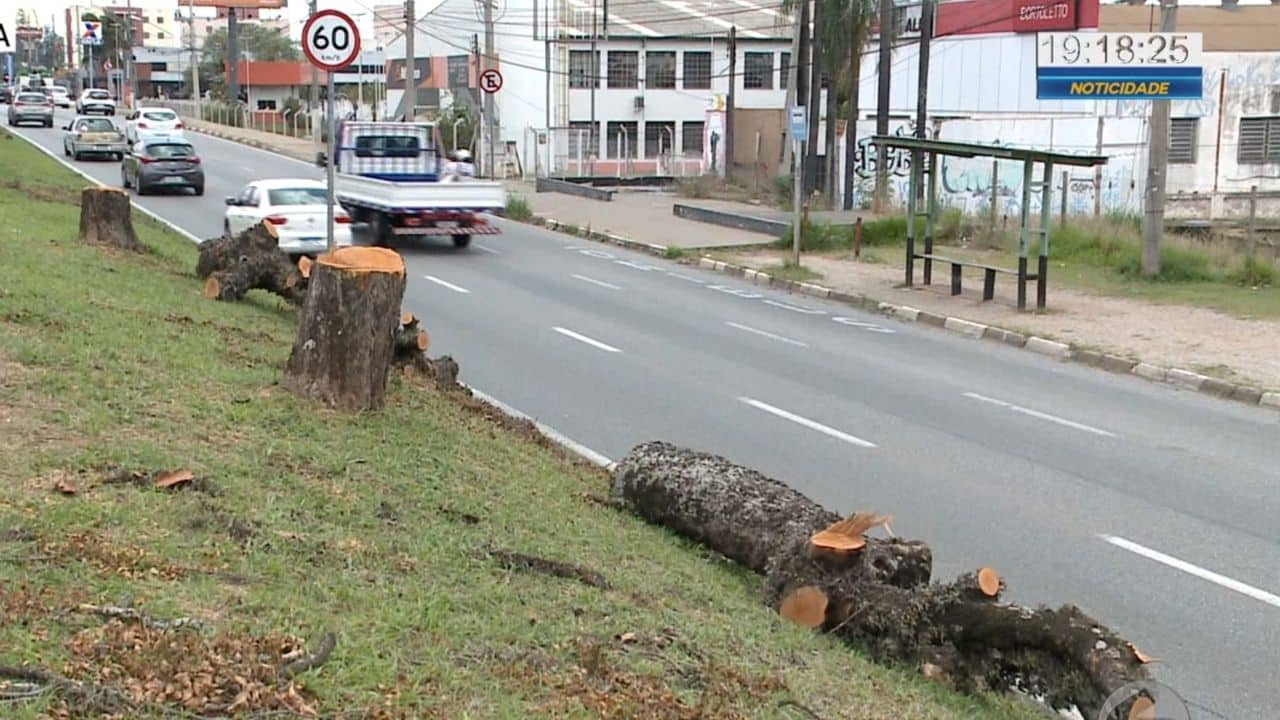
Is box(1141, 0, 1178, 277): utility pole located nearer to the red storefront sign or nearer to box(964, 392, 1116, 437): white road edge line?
box(964, 392, 1116, 437): white road edge line

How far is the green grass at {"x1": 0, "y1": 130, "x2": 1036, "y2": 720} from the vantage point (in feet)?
15.2

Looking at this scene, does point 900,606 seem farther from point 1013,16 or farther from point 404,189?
point 1013,16

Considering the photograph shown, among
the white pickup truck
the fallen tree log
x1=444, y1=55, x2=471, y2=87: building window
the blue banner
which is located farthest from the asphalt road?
x1=444, y1=55, x2=471, y2=87: building window

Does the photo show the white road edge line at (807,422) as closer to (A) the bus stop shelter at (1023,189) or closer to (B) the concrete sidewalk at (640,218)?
(A) the bus stop shelter at (1023,189)

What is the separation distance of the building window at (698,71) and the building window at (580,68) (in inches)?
186

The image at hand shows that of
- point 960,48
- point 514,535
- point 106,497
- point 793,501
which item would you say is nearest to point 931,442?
point 793,501

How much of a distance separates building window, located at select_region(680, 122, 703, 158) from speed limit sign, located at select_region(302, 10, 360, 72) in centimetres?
5265

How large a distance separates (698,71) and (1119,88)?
44268 millimetres

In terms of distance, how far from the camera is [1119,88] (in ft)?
75.1

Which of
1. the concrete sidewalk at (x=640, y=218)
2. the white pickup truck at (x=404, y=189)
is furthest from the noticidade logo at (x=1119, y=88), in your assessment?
the white pickup truck at (x=404, y=189)

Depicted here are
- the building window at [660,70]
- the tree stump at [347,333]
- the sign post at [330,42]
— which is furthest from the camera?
the building window at [660,70]

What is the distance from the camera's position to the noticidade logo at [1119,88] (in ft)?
74.0

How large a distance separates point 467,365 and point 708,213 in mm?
20330

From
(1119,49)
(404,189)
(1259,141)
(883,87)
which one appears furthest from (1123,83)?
(1259,141)
